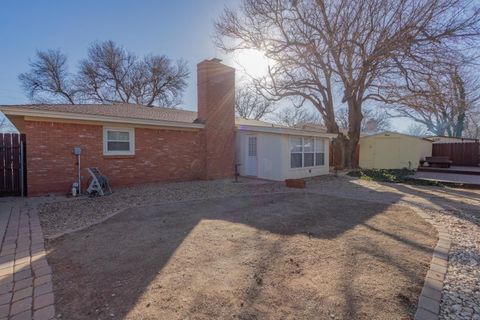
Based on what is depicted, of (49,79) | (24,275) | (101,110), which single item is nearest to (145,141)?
(101,110)

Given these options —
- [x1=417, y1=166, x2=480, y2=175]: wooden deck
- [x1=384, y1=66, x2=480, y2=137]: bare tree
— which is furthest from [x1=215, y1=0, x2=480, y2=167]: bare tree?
[x1=417, y1=166, x2=480, y2=175]: wooden deck

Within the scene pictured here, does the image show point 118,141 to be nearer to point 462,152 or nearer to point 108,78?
point 108,78

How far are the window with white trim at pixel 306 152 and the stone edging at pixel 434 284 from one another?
25.2 feet

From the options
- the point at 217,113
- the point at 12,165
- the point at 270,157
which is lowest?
Result: the point at 12,165

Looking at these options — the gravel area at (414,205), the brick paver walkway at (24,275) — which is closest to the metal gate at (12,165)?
the gravel area at (414,205)

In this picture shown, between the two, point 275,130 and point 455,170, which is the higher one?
point 275,130

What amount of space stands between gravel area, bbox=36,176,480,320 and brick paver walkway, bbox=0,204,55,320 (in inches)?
14.4

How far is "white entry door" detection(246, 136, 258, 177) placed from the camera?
39.1ft

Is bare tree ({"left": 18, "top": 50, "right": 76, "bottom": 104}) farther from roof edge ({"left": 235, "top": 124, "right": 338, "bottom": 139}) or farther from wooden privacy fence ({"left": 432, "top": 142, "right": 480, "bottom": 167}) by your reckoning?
wooden privacy fence ({"left": 432, "top": 142, "right": 480, "bottom": 167})

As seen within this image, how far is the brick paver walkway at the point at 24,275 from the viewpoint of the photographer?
2.18m

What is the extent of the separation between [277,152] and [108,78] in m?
20.7

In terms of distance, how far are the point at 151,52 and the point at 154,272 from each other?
27.0 meters

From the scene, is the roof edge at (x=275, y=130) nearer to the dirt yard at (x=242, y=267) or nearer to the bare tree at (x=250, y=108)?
the dirt yard at (x=242, y=267)

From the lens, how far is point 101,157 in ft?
27.6
